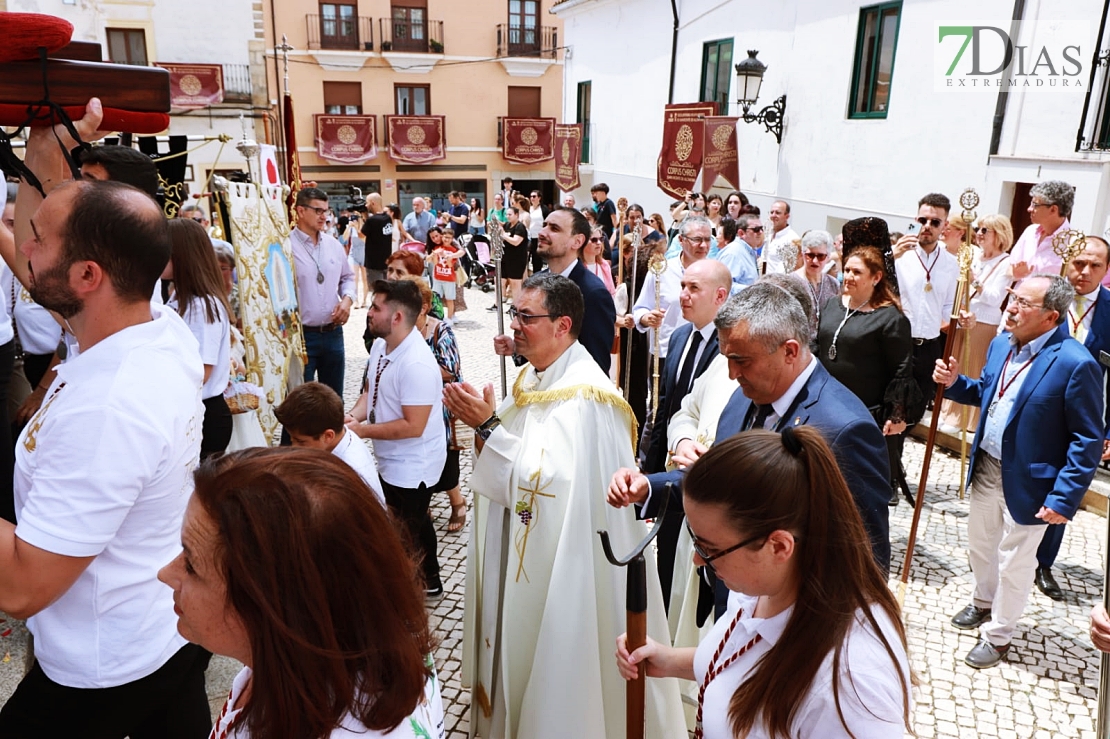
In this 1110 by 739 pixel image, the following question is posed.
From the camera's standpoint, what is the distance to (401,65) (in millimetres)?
29781

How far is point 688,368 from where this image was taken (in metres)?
3.99

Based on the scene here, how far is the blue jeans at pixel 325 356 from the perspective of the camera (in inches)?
253

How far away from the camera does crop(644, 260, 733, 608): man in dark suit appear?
383 cm

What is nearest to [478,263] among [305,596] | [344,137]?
[305,596]

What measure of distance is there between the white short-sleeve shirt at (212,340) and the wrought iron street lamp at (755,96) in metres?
10.6

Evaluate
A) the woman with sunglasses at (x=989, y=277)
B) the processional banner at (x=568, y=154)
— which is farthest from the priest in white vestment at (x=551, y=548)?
the processional banner at (x=568, y=154)

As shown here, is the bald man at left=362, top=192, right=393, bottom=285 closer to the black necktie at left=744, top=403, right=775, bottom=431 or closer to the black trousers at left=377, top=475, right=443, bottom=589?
the black trousers at left=377, top=475, right=443, bottom=589

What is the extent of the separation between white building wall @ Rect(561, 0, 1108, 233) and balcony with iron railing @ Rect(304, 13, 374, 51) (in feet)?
49.4

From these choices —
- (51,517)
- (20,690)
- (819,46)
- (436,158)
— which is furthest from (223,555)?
(436,158)

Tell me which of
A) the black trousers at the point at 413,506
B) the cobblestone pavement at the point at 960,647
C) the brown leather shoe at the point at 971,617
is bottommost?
the cobblestone pavement at the point at 960,647

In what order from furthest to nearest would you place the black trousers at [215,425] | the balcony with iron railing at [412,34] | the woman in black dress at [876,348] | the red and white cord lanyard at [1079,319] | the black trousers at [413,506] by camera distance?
the balcony with iron railing at [412,34] → the red and white cord lanyard at [1079,319] → the woman in black dress at [876,348] → the black trousers at [413,506] → the black trousers at [215,425]

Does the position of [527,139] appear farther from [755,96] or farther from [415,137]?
[755,96]

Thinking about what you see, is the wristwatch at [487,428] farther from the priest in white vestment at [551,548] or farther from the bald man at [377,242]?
the bald man at [377,242]

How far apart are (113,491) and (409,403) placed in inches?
89.6
